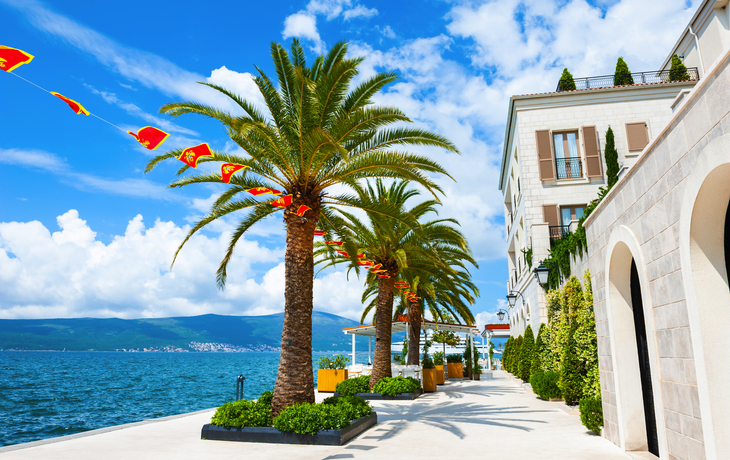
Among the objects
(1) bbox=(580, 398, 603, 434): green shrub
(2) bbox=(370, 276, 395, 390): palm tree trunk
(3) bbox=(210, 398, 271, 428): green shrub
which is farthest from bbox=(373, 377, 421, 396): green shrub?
(1) bbox=(580, 398, 603, 434): green shrub

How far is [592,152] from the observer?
928 inches

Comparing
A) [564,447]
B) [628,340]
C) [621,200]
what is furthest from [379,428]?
[621,200]

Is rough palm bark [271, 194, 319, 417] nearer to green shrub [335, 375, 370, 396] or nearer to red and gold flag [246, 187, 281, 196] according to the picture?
red and gold flag [246, 187, 281, 196]

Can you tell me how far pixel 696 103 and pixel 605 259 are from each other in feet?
13.4

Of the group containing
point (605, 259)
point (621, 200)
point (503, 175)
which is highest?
point (503, 175)

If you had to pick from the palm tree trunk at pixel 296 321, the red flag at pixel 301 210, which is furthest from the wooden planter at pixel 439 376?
the red flag at pixel 301 210

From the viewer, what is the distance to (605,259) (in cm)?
860

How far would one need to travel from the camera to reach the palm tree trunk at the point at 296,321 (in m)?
10.8

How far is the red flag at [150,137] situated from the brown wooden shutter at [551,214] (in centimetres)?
1975

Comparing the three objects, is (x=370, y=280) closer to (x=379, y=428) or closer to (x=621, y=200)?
(x=379, y=428)

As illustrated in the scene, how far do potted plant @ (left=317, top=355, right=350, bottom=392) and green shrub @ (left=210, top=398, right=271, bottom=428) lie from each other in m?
11.2

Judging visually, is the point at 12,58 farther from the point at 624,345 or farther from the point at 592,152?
the point at 592,152

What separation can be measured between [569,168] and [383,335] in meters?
13.1

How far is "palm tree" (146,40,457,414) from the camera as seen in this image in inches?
426
